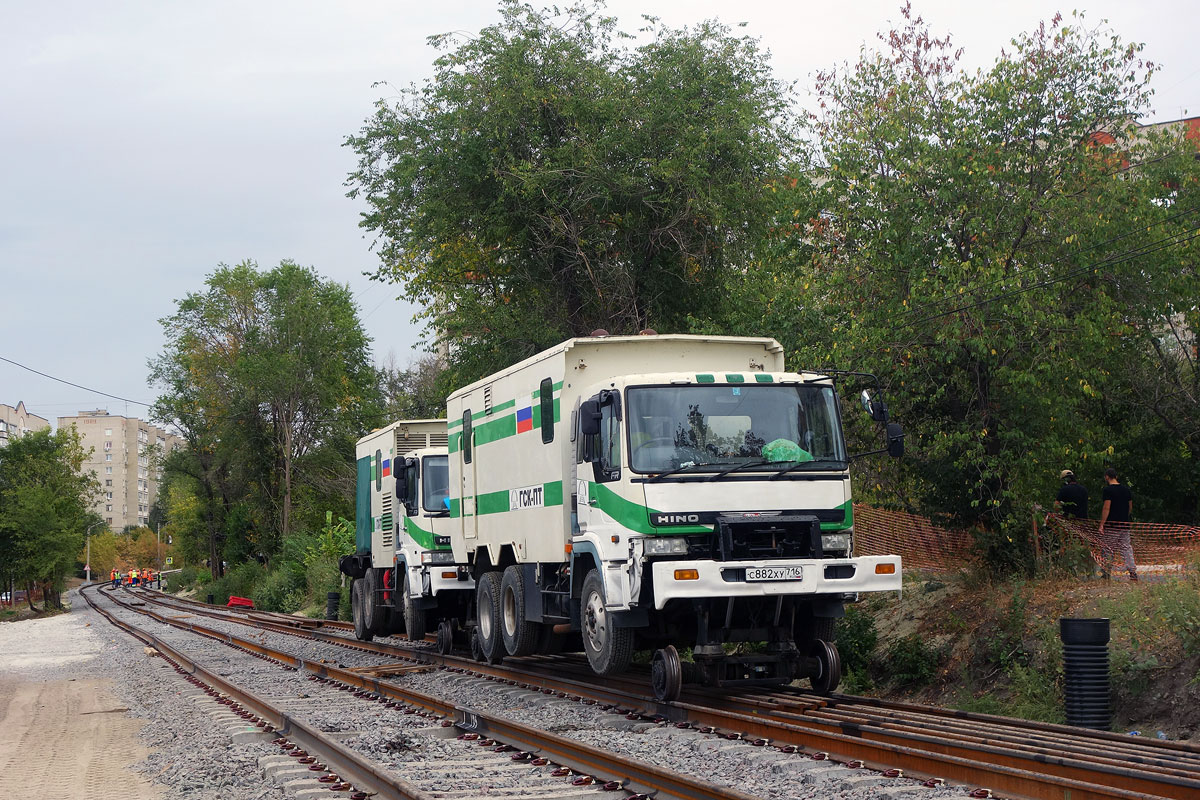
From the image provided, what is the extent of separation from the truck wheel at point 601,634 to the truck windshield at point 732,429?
1.58 metres

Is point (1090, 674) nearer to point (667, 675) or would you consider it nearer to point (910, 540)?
point (667, 675)

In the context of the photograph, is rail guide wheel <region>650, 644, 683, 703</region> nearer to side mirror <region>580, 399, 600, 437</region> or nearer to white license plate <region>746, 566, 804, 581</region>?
white license plate <region>746, 566, 804, 581</region>

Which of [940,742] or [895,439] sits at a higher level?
[895,439]

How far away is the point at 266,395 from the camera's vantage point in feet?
200

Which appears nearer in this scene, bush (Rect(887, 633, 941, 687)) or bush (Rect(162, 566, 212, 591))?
bush (Rect(887, 633, 941, 687))

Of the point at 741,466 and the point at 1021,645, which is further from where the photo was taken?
the point at 1021,645

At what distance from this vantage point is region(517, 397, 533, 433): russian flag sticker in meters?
14.1

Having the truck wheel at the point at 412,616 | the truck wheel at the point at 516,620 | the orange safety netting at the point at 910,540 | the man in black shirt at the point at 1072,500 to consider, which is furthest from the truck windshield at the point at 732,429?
the truck wheel at the point at 412,616

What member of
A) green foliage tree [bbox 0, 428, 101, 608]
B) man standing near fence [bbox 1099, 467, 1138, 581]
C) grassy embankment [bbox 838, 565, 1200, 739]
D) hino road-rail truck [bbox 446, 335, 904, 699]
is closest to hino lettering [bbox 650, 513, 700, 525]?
hino road-rail truck [bbox 446, 335, 904, 699]

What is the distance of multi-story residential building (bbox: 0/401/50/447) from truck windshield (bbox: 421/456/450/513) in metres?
139

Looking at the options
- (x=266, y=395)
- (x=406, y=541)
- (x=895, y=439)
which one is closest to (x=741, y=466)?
(x=895, y=439)

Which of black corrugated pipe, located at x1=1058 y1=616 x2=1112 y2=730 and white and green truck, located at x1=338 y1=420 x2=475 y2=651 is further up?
white and green truck, located at x1=338 y1=420 x2=475 y2=651

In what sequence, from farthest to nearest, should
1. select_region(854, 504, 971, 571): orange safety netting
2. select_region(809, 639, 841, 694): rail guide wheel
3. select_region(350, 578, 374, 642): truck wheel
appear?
select_region(350, 578, 374, 642): truck wheel < select_region(854, 504, 971, 571): orange safety netting < select_region(809, 639, 841, 694): rail guide wheel

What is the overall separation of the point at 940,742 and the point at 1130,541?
24.1 ft
